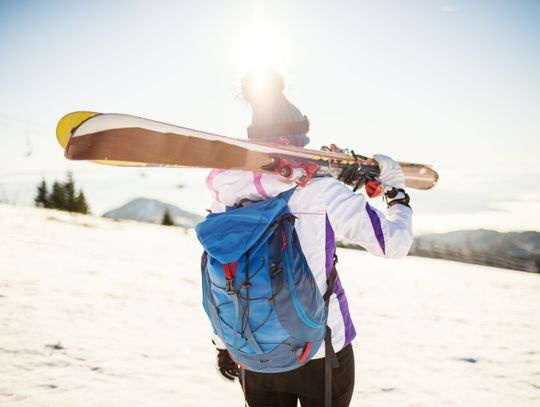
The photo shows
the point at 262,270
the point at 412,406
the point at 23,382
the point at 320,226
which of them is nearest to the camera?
the point at 262,270

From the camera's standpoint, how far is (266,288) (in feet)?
3.85

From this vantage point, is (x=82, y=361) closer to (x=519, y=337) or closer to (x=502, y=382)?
(x=502, y=382)

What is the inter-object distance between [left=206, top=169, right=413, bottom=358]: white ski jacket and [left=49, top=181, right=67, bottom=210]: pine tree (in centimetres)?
4426

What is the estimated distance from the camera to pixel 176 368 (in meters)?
3.46

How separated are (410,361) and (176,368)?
2.93m

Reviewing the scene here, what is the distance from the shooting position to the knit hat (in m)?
1.65

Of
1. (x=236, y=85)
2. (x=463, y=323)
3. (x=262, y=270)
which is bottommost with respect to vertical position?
(x=463, y=323)

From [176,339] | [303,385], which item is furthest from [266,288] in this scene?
[176,339]

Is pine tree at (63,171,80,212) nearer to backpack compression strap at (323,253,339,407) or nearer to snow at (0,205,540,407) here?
snow at (0,205,540,407)

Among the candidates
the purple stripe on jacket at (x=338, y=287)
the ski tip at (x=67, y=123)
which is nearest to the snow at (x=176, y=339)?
the purple stripe on jacket at (x=338, y=287)

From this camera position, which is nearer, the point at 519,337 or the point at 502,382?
the point at 502,382

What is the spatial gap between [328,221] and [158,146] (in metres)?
0.79

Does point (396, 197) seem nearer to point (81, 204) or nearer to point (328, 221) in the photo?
point (328, 221)

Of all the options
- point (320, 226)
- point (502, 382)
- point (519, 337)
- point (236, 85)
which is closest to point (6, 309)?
point (236, 85)
